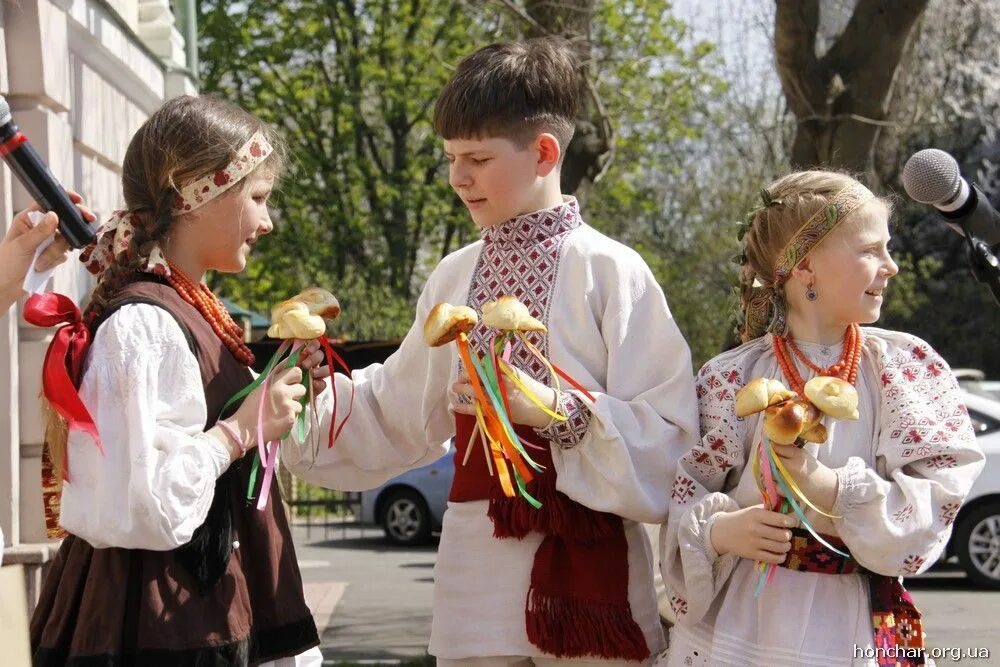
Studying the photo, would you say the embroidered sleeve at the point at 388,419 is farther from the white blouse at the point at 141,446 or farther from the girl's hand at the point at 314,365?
the white blouse at the point at 141,446

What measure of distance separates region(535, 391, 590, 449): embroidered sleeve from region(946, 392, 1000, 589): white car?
22.1 ft

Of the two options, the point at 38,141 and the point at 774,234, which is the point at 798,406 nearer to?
the point at 774,234

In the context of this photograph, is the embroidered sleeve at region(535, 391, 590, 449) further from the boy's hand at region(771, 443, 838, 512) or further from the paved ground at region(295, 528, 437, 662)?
the paved ground at region(295, 528, 437, 662)

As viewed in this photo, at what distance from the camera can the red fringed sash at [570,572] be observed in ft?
8.86

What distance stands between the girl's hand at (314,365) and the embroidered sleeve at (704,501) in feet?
2.41

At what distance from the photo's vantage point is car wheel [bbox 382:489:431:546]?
12.9 metres

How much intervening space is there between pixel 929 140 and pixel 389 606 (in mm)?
13132

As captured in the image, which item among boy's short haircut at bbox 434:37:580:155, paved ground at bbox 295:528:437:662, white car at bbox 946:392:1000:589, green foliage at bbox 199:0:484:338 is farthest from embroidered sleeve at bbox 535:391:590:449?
green foliage at bbox 199:0:484:338

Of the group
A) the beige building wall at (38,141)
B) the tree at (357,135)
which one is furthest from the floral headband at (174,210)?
the tree at (357,135)

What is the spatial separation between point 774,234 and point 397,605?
22.5 ft

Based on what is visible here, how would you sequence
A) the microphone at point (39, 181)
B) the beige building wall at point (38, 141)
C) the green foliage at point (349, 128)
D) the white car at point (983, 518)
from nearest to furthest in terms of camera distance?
the microphone at point (39, 181) → the beige building wall at point (38, 141) → the white car at point (983, 518) → the green foliage at point (349, 128)

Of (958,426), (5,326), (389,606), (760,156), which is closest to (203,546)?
(958,426)

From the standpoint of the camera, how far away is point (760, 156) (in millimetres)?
19047

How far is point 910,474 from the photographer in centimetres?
263
